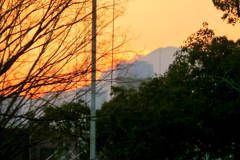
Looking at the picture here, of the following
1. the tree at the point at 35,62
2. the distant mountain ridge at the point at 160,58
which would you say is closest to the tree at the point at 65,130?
the tree at the point at 35,62

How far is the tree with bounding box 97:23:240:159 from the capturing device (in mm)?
23891

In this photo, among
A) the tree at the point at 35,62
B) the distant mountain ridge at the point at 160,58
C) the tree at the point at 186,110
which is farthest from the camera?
the distant mountain ridge at the point at 160,58

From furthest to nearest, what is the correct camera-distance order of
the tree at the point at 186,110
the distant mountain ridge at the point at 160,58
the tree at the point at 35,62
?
the distant mountain ridge at the point at 160,58
the tree at the point at 186,110
the tree at the point at 35,62

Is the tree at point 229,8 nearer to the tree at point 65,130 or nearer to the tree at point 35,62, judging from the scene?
the tree at point 65,130

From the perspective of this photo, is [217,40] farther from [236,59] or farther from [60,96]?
[60,96]

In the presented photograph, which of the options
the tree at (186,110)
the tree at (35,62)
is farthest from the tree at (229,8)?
the tree at (35,62)

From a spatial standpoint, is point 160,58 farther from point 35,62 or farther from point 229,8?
point 35,62

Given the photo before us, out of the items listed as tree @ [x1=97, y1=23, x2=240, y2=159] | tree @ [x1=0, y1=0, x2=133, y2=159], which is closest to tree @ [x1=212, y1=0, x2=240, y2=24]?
tree @ [x1=97, y1=23, x2=240, y2=159]

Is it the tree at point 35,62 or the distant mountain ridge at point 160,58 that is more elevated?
the distant mountain ridge at point 160,58

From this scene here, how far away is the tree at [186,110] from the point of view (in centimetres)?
2389

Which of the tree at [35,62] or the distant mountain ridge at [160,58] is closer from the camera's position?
the tree at [35,62]

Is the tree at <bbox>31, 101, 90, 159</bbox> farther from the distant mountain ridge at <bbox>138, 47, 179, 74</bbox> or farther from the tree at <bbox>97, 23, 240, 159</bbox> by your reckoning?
the distant mountain ridge at <bbox>138, 47, 179, 74</bbox>

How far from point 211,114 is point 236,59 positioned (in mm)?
2516

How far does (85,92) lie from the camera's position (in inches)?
417
